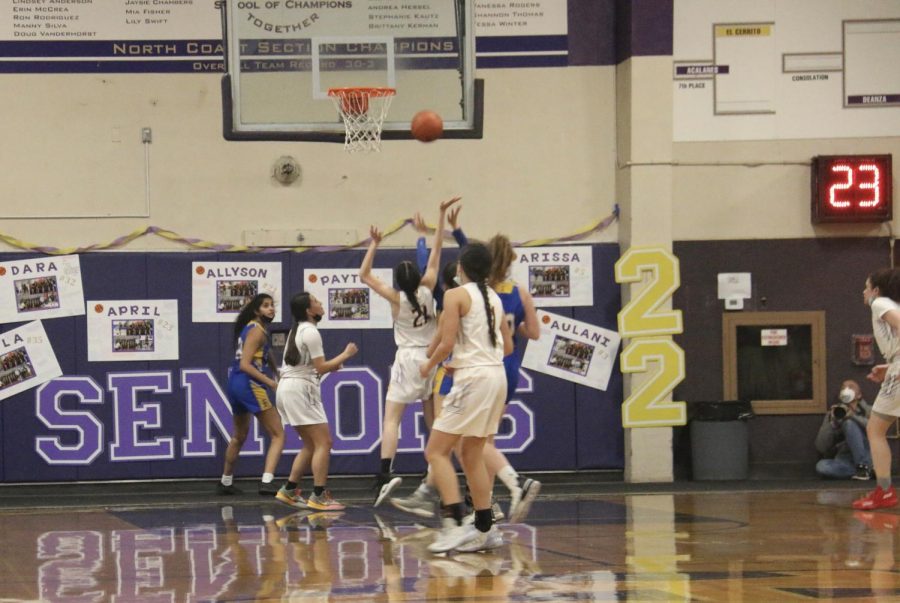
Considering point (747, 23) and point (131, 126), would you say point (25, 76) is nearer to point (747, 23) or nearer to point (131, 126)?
point (131, 126)

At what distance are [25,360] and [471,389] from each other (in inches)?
285

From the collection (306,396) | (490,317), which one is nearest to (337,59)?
(306,396)

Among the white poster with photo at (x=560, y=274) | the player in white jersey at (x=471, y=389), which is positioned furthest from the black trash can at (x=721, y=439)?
the player in white jersey at (x=471, y=389)

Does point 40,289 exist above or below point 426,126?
below

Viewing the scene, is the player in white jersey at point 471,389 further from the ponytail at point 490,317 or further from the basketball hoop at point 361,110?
the basketball hoop at point 361,110

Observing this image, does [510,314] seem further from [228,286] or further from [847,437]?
[847,437]

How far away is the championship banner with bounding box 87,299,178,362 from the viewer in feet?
45.3

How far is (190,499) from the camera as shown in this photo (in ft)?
42.3

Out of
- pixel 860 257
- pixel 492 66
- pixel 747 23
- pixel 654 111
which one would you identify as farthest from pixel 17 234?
pixel 860 257

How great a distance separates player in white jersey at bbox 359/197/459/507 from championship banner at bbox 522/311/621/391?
3205 mm

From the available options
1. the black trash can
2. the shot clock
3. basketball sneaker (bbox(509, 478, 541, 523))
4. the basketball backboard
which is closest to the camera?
the black trash can

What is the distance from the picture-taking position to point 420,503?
10.2 meters

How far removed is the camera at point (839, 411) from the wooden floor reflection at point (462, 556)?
2.27 metres

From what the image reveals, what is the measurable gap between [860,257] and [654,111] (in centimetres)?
269
